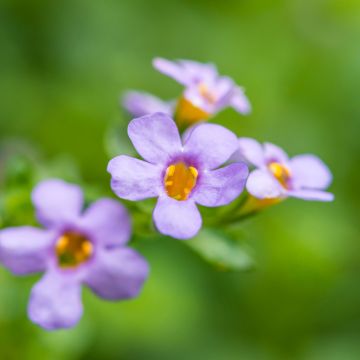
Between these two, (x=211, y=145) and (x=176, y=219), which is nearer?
(x=176, y=219)

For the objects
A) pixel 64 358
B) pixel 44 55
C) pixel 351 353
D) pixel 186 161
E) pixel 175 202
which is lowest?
pixel 64 358

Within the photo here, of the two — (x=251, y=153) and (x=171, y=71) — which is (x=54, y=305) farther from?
(x=171, y=71)

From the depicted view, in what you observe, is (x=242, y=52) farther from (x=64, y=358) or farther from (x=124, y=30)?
(x=64, y=358)

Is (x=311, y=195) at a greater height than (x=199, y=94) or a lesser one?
lesser

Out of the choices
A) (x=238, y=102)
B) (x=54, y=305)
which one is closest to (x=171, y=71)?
(x=238, y=102)

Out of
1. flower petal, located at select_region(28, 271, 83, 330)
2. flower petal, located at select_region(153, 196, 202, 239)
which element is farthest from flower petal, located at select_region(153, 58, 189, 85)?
flower petal, located at select_region(28, 271, 83, 330)

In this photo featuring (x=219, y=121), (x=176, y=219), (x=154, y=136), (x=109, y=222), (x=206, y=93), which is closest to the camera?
(x=176, y=219)

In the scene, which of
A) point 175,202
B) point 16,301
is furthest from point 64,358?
point 175,202
